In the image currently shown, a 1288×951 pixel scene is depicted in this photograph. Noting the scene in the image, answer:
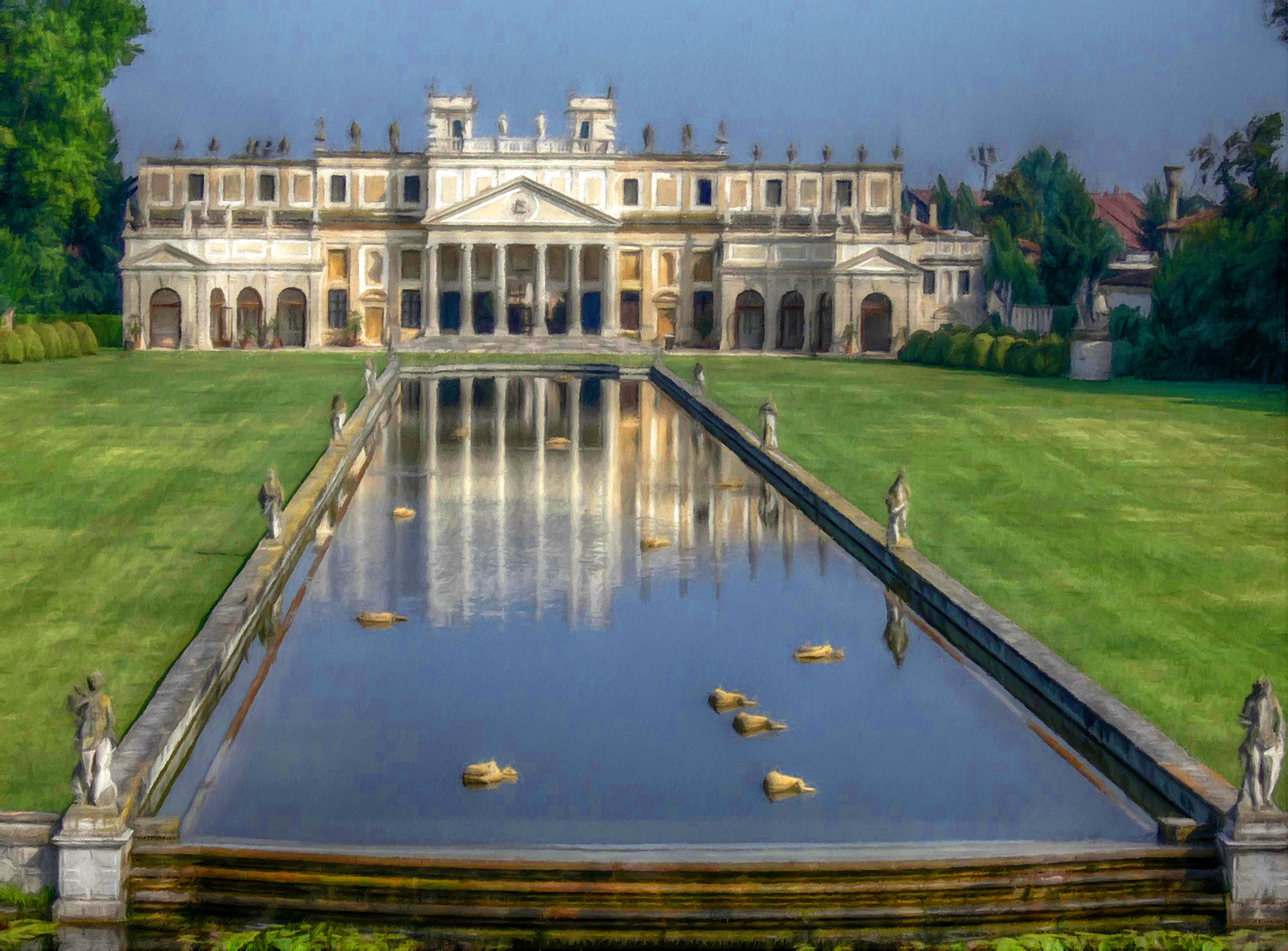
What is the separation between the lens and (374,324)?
3541 inches

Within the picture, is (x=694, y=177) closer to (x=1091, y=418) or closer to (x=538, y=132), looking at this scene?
(x=538, y=132)

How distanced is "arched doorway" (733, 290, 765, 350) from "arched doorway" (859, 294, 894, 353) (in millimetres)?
5167

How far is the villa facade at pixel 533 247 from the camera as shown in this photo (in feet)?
282

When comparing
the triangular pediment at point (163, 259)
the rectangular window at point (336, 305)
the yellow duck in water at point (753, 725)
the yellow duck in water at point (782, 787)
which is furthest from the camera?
the rectangular window at point (336, 305)

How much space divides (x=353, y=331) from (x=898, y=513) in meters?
69.6

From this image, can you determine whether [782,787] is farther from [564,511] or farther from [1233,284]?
[1233,284]

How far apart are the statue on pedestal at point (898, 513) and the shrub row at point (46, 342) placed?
155ft

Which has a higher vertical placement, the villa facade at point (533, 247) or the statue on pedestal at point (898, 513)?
the villa facade at point (533, 247)

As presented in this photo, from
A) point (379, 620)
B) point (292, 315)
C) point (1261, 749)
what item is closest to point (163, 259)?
point (292, 315)

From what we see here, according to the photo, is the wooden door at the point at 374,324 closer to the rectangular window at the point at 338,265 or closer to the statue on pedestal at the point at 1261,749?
the rectangular window at the point at 338,265

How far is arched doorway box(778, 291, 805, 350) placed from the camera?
8869cm

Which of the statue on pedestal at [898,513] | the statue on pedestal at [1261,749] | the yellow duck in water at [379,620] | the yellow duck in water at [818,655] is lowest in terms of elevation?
the yellow duck in water at [818,655]

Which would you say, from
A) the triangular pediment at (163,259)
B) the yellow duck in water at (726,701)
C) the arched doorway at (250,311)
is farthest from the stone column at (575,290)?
the yellow duck in water at (726,701)

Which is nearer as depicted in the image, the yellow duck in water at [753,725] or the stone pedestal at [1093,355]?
the yellow duck in water at [753,725]
